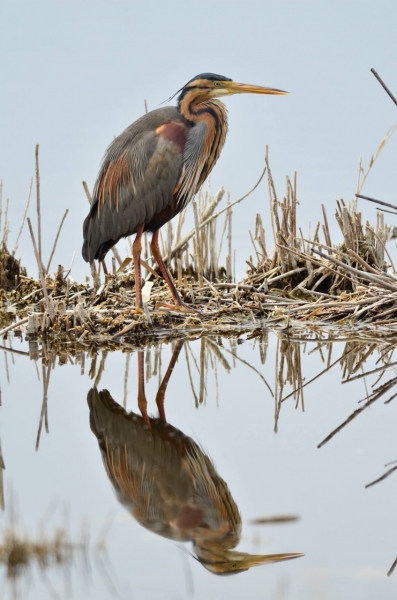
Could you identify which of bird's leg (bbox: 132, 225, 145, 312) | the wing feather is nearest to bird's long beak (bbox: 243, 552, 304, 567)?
bird's leg (bbox: 132, 225, 145, 312)

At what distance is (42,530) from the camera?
296 cm

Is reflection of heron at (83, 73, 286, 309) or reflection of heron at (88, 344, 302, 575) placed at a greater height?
reflection of heron at (83, 73, 286, 309)

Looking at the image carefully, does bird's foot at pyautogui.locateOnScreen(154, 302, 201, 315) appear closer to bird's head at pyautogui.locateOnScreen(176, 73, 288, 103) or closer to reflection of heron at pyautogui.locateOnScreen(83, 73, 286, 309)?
reflection of heron at pyautogui.locateOnScreen(83, 73, 286, 309)

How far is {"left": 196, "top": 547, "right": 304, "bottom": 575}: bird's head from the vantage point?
273 centimetres

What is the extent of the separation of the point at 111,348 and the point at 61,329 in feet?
1.98

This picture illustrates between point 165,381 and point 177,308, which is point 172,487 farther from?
point 177,308

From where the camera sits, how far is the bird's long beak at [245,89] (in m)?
6.90

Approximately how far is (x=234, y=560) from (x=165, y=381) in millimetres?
2321

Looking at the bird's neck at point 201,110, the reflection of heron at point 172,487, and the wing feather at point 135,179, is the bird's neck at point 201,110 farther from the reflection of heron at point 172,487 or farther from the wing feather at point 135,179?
the reflection of heron at point 172,487

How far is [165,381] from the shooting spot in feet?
16.7

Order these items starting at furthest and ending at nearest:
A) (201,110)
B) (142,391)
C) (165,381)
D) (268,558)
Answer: (201,110)
(165,381)
(142,391)
(268,558)

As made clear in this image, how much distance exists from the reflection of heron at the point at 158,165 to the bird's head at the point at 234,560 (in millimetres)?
3821

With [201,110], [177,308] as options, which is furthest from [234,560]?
[201,110]

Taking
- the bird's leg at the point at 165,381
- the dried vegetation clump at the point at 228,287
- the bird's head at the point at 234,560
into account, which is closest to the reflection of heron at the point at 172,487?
the bird's head at the point at 234,560
